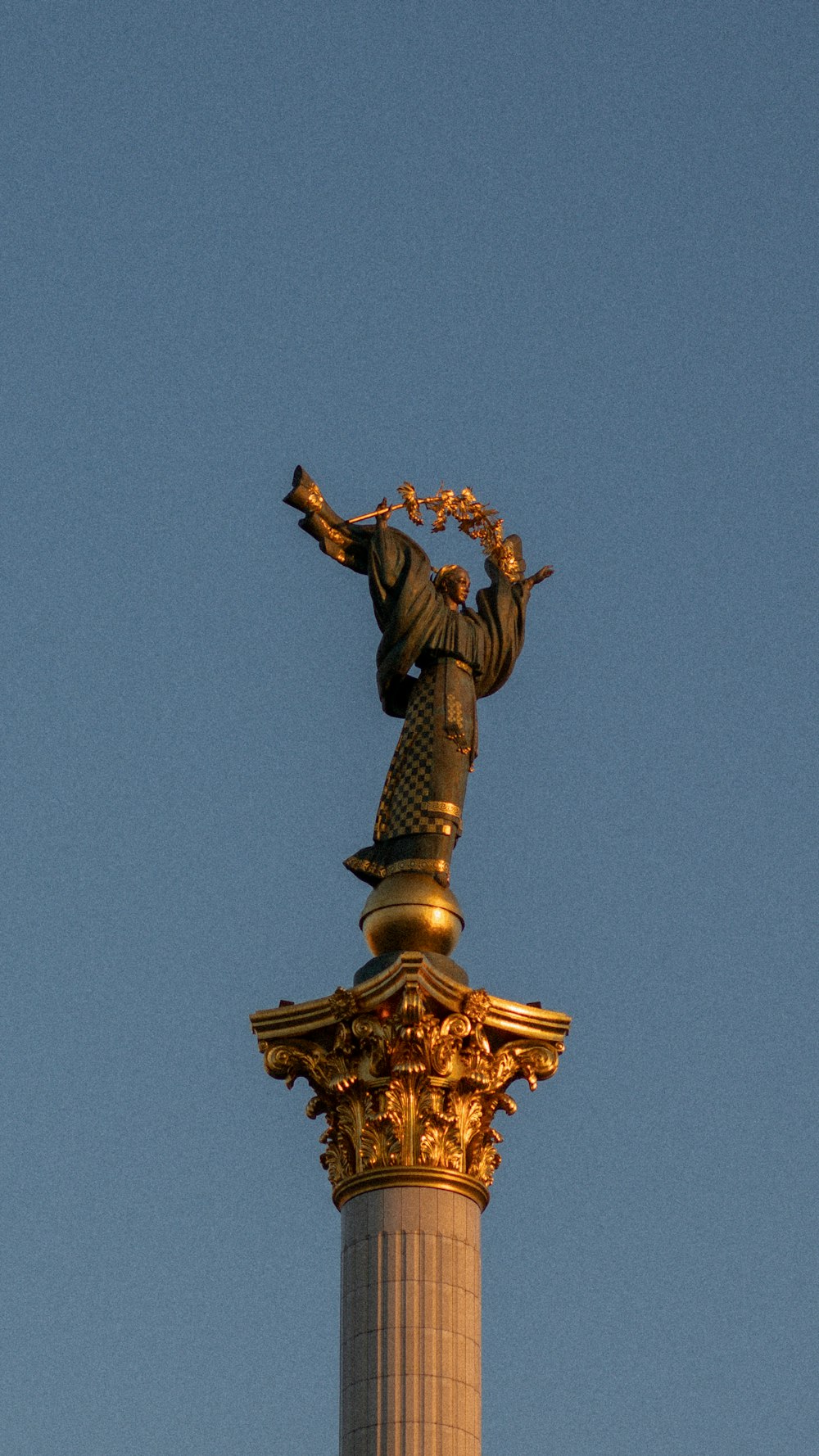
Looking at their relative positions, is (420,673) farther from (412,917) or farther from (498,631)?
(412,917)

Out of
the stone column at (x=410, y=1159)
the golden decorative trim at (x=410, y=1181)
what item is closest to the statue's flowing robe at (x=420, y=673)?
the stone column at (x=410, y=1159)

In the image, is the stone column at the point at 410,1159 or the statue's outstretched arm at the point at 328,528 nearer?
the stone column at the point at 410,1159

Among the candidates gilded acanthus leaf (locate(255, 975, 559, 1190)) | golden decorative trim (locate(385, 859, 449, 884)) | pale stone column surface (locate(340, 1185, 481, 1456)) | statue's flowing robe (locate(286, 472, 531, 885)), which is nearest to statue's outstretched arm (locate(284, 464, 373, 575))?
statue's flowing robe (locate(286, 472, 531, 885))

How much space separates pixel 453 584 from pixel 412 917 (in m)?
6.29

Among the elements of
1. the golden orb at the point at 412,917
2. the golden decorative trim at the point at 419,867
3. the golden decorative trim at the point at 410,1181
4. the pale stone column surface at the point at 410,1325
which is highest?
the golden decorative trim at the point at 419,867

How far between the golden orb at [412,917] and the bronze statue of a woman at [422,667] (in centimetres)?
42

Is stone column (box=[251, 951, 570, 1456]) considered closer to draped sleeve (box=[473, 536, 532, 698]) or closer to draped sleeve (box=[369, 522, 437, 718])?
draped sleeve (box=[369, 522, 437, 718])

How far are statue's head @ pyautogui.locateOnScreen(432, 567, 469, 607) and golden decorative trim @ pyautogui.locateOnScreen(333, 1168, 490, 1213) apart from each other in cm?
993

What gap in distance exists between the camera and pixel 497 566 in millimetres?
40188

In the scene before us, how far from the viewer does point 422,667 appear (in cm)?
3875

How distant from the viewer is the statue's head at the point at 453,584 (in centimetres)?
3919

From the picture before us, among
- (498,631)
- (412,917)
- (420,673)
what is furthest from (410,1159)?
(498,631)

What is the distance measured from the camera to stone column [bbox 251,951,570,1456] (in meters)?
32.1

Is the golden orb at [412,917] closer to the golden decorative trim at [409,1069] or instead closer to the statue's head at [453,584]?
the golden decorative trim at [409,1069]
